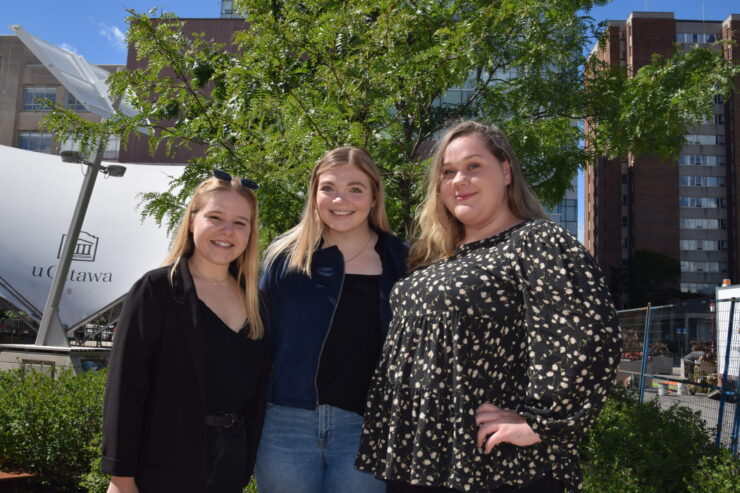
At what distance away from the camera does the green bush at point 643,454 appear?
14.7ft

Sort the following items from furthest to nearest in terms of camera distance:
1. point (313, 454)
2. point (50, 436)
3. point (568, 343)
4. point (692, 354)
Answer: point (692, 354)
point (50, 436)
point (313, 454)
point (568, 343)

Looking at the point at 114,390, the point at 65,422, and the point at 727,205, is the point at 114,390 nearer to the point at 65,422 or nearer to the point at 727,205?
the point at 65,422

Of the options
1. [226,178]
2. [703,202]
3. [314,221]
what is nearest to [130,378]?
[226,178]

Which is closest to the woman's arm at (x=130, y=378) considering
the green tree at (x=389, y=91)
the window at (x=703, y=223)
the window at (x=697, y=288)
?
the green tree at (x=389, y=91)

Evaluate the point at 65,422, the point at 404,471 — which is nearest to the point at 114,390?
the point at 404,471

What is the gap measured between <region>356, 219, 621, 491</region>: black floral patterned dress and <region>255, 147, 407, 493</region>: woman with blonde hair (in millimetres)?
233

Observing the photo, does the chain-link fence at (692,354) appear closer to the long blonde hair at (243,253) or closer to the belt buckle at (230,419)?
the long blonde hair at (243,253)

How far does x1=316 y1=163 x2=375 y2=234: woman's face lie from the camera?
325 centimetres

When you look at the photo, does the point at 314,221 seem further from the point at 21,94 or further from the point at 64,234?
the point at 21,94

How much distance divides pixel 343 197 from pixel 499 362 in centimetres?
121

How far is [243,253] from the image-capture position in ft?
10.6

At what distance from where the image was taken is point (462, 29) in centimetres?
533

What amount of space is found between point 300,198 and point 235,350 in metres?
2.60

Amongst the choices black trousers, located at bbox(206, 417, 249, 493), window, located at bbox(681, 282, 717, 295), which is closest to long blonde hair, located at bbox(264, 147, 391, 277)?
black trousers, located at bbox(206, 417, 249, 493)
